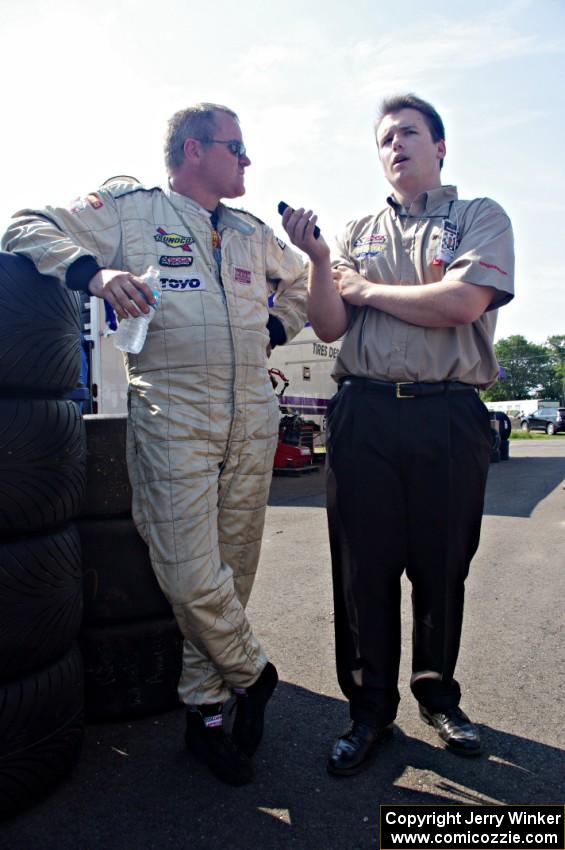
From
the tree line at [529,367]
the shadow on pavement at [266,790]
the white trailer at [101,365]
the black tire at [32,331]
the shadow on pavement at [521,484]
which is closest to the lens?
the shadow on pavement at [266,790]

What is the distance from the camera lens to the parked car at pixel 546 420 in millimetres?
39750

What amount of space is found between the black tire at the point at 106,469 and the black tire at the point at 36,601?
307 millimetres

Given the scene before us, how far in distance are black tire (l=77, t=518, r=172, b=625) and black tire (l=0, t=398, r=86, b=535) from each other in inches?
12.2

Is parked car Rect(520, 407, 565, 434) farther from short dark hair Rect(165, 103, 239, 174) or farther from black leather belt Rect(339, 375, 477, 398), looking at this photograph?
short dark hair Rect(165, 103, 239, 174)

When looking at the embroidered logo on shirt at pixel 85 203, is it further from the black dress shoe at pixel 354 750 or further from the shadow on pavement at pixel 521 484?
the shadow on pavement at pixel 521 484

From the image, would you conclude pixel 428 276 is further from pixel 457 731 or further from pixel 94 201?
pixel 457 731

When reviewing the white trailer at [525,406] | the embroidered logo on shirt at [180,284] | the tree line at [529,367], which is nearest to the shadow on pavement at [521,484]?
the embroidered logo on shirt at [180,284]

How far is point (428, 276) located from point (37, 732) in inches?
77.8

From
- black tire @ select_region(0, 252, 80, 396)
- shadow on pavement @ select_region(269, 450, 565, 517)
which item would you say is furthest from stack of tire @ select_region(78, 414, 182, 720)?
shadow on pavement @ select_region(269, 450, 565, 517)

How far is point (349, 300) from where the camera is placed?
8.30ft

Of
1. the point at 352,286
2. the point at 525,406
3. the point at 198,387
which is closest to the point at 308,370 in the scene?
the point at 352,286

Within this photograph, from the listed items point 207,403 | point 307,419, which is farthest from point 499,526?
point 307,419

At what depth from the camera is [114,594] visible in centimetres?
252

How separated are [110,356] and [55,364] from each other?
25.0 ft
